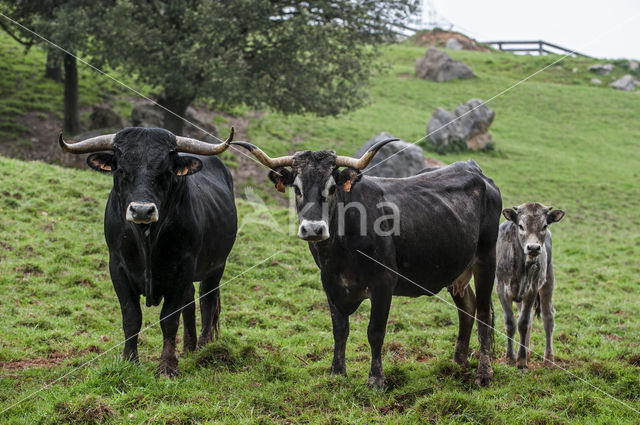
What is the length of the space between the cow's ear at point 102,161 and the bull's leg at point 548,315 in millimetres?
6065

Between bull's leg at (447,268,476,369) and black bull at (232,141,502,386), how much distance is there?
1 centimetres

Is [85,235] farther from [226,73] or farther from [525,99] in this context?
[525,99]

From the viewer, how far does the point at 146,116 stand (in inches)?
805

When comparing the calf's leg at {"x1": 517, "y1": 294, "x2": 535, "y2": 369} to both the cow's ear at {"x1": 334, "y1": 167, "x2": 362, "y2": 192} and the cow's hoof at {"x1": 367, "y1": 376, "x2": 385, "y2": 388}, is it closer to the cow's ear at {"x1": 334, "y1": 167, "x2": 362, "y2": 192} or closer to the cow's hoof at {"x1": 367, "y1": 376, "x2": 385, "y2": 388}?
the cow's hoof at {"x1": 367, "y1": 376, "x2": 385, "y2": 388}

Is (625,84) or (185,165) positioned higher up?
(625,84)

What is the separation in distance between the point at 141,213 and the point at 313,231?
1674mm

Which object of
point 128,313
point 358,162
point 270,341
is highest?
point 358,162

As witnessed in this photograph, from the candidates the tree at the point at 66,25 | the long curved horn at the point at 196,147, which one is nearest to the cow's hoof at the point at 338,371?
the long curved horn at the point at 196,147

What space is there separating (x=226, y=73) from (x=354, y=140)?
981cm

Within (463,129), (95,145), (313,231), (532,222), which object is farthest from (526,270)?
(463,129)

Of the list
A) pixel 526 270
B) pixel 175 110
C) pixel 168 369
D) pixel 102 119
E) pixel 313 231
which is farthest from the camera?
pixel 102 119

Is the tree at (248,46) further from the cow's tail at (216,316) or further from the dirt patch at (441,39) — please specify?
the dirt patch at (441,39)

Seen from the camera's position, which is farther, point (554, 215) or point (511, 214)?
point (511, 214)

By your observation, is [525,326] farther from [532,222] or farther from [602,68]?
[602,68]
